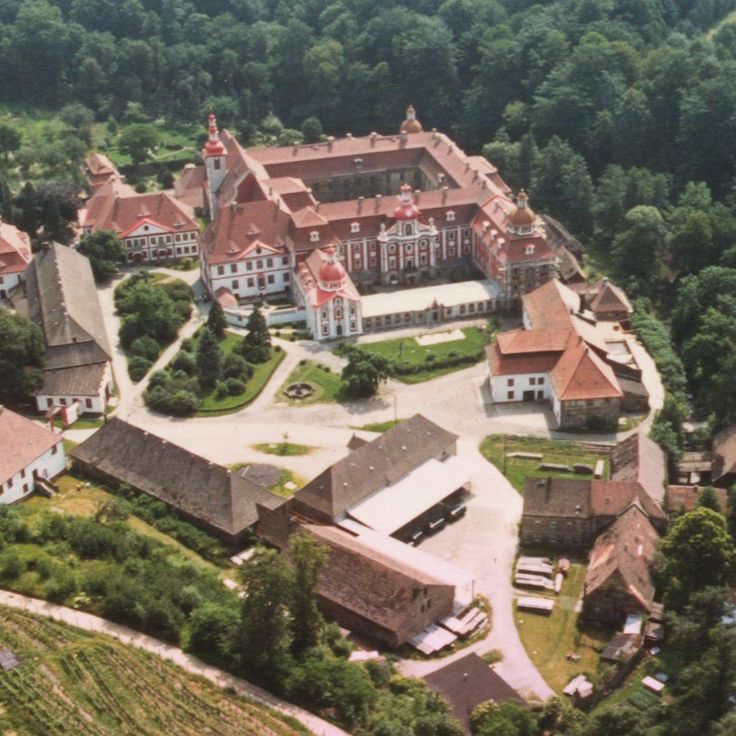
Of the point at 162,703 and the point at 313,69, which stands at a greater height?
the point at 313,69

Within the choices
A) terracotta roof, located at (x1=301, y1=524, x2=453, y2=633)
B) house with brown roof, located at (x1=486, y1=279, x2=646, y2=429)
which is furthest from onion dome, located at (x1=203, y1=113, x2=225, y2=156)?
terracotta roof, located at (x1=301, y1=524, x2=453, y2=633)

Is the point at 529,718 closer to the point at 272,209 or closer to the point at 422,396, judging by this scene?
the point at 422,396

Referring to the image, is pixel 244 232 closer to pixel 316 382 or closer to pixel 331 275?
pixel 331 275

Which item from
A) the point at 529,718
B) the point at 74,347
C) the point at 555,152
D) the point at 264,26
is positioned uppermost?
the point at 264,26

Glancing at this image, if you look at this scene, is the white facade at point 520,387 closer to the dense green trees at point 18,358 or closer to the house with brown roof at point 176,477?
the house with brown roof at point 176,477

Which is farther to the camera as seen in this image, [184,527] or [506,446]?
[506,446]

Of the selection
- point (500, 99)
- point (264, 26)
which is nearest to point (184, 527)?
point (500, 99)

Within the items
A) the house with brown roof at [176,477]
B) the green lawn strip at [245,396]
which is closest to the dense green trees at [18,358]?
the house with brown roof at [176,477]
